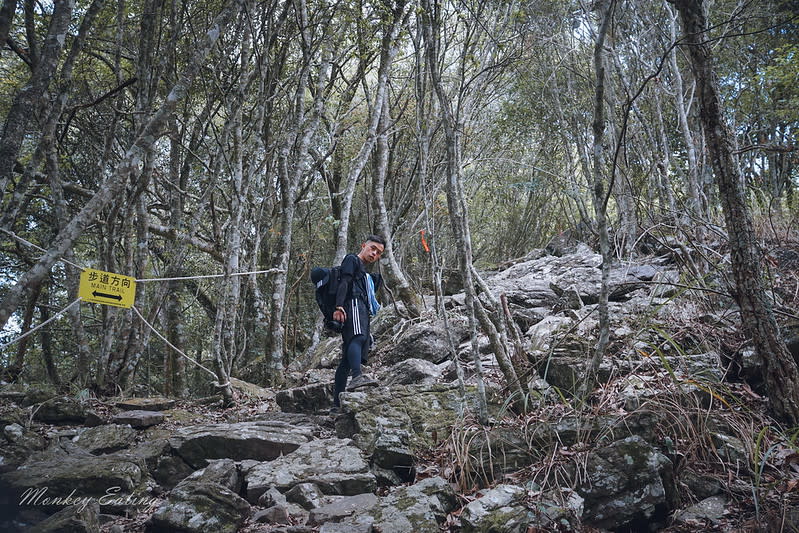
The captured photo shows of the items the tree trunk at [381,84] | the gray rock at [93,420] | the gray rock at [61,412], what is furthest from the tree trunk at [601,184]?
the gray rock at [61,412]

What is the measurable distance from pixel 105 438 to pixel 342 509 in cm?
304

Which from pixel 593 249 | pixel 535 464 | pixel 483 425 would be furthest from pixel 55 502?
pixel 593 249

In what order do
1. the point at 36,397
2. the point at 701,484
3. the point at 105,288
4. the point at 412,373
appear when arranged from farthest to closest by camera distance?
the point at 412,373
the point at 36,397
the point at 105,288
the point at 701,484

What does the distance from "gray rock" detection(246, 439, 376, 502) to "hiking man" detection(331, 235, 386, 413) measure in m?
1.24

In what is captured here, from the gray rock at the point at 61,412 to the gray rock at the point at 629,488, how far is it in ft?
17.5

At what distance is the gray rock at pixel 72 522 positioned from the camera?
3207mm

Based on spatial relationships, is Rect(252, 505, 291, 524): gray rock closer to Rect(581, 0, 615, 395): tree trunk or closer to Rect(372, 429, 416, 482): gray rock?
Rect(372, 429, 416, 482): gray rock

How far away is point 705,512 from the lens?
3174 mm

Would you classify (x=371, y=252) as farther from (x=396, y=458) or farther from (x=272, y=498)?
(x=272, y=498)

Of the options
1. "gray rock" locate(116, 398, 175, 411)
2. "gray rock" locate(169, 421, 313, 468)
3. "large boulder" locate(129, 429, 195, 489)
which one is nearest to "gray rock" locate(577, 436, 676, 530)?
"gray rock" locate(169, 421, 313, 468)

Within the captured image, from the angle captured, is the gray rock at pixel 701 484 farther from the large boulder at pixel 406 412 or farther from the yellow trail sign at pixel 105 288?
the yellow trail sign at pixel 105 288

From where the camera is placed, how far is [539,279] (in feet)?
31.7

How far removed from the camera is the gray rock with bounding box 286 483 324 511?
3.61 metres

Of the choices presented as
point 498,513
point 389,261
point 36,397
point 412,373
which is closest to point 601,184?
point 498,513
